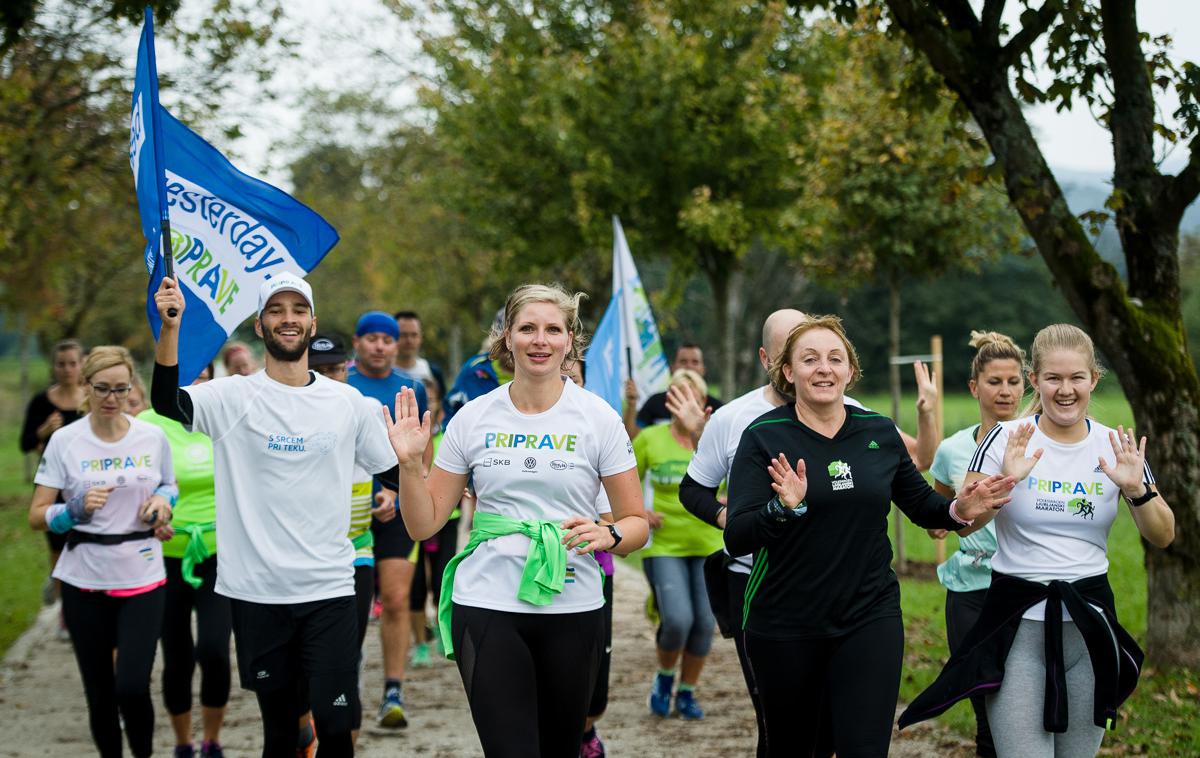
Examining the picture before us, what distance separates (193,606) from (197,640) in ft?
1.35

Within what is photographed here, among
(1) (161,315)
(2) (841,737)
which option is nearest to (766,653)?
(2) (841,737)

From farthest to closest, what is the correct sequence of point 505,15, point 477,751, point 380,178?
point 380,178
point 505,15
point 477,751

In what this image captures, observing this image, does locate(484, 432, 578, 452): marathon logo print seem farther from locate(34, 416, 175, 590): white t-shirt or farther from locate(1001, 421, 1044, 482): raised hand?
locate(34, 416, 175, 590): white t-shirt

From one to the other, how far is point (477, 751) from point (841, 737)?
345 cm

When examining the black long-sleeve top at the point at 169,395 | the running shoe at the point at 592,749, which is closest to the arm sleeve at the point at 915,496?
the running shoe at the point at 592,749

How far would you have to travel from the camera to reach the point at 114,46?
15.7m

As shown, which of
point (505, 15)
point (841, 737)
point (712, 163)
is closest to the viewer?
point (841, 737)

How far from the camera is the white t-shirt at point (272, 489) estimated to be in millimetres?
5477

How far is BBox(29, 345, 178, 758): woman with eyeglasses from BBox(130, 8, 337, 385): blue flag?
0.92 meters

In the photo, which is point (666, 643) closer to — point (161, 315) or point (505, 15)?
point (161, 315)

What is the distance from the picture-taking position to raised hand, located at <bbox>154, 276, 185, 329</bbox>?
520 centimetres

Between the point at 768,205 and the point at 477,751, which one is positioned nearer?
the point at 477,751

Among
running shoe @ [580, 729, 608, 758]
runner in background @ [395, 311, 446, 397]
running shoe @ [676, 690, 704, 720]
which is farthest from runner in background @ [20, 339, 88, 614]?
running shoe @ [580, 729, 608, 758]

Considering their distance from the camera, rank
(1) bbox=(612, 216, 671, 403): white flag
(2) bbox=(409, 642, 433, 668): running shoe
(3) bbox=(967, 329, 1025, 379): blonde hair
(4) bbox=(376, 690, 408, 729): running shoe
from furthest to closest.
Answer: (2) bbox=(409, 642, 433, 668): running shoe
(1) bbox=(612, 216, 671, 403): white flag
(4) bbox=(376, 690, 408, 729): running shoe
(3) bbox=(967, 329, 1025, 379): blonde hair
